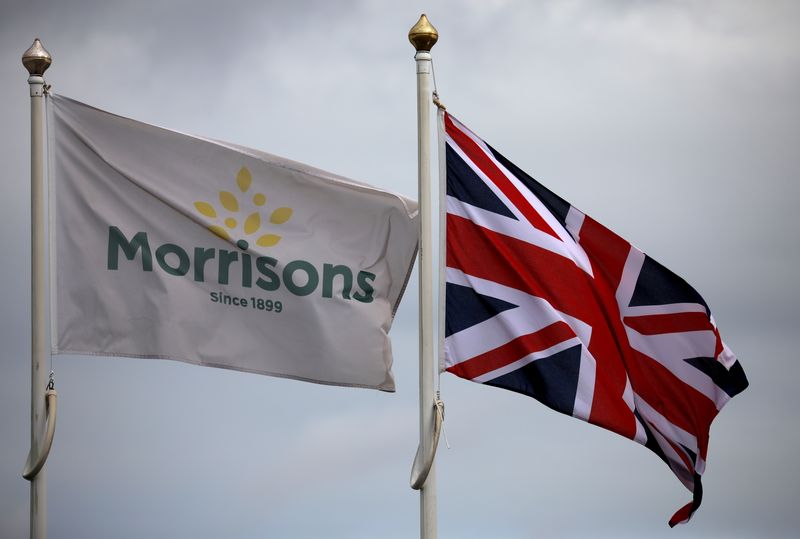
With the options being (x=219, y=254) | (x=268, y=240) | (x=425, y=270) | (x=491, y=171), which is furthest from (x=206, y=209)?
(x=491, y=171)

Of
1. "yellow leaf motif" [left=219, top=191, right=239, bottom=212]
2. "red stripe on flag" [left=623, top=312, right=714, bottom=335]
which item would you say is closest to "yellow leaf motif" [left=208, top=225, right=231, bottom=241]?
"yellow leaf motif" [left=219, top=191, right=239, bottom=212]

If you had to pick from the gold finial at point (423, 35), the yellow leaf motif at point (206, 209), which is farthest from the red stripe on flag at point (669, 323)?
the yellow leaf motif at point (206, 209)

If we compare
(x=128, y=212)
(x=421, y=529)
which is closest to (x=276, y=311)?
(x=128, y=212)

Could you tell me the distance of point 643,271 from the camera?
Result: 2073 centimetres

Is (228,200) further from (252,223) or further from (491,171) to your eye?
(491,171)

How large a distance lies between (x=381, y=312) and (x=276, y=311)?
1504 mm

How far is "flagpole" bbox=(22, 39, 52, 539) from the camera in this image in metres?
20.1

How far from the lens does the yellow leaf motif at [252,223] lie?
20984mm

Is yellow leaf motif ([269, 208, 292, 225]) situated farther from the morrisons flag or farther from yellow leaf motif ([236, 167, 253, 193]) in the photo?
yellow leaf motif ([236, 167, 253, 193])

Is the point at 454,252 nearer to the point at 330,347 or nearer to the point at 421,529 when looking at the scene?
the point at 330,347

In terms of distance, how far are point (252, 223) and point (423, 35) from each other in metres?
3.68

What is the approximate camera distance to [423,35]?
19.9 meters

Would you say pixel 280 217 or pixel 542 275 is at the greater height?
pixel 280 217

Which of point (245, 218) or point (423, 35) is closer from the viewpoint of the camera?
point (423, 35)
